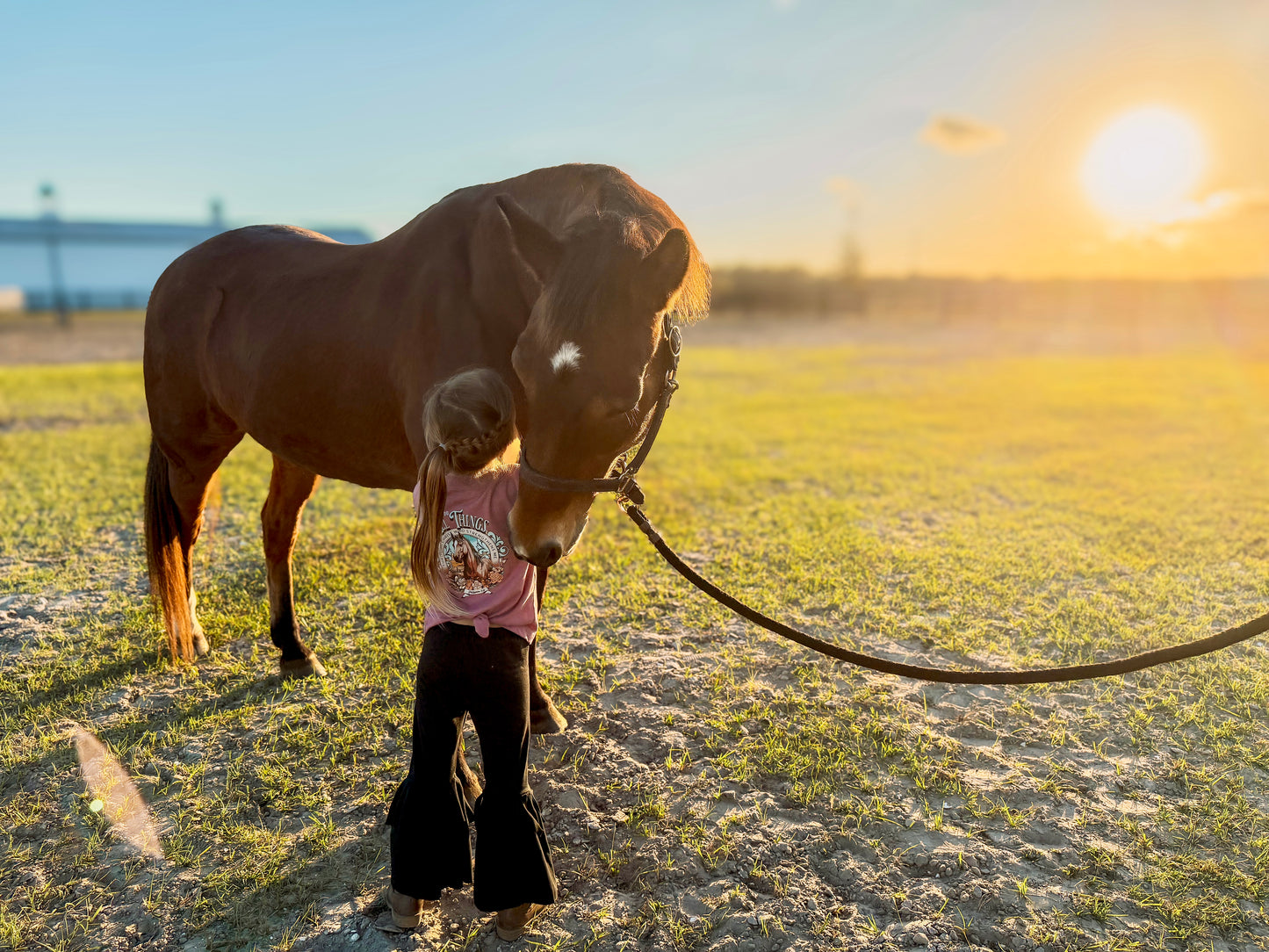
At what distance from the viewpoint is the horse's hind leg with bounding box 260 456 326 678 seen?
369 cm

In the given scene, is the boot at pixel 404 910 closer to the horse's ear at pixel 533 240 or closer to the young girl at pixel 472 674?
the young girl at pixel 472 674

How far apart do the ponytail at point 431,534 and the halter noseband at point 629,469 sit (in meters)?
0.22

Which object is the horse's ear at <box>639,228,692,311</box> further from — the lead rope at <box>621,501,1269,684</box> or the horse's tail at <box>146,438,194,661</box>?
the horse's tail at <box>146,438,194,661</box>

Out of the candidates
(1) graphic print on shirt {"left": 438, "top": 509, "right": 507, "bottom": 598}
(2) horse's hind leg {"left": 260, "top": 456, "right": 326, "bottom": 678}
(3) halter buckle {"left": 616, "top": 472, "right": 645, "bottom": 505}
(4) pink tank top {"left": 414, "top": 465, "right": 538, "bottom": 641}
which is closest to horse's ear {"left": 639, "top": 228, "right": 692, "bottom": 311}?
(3) halter buckle {"left": 616, "top": 472, "right": 645, "bottom": 505}

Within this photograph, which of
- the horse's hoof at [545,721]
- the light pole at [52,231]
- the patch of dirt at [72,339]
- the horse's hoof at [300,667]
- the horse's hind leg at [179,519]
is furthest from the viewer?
the light pole at [52,231]

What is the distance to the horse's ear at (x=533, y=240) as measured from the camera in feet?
7.06

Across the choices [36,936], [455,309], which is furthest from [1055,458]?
[36,936]

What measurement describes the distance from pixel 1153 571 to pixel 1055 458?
3.78 metres

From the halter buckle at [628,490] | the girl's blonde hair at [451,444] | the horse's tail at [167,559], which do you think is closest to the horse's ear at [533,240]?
the girl's blonde hair at [451,444]

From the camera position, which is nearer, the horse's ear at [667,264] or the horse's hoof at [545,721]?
the horse's ear at [667,264]

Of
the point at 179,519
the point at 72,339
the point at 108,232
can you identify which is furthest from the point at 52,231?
the point at 179,519

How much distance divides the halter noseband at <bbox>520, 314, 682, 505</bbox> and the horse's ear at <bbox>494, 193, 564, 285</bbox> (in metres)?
0.37

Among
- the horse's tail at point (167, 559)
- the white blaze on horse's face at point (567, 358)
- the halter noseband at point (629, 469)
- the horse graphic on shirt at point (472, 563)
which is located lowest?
the horse's tail at point (167, 559)

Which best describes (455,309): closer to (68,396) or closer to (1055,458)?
(1055,458)
